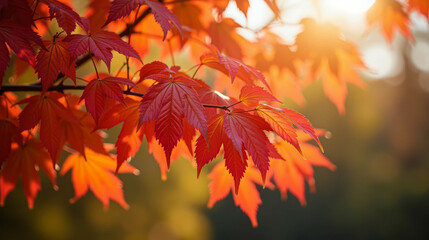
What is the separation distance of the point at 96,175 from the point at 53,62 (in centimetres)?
49

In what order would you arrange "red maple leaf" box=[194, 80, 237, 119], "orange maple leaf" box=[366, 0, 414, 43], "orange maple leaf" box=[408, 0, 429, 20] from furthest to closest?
"orange maple leaf" box=[366, 0, 414, 43]
"orange maple leaf" box=[408, 0, 429, 20]
"red maple leaf" box=[194, 80, 237, 119]

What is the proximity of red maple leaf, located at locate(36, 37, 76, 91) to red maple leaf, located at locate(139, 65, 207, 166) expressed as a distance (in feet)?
0.52

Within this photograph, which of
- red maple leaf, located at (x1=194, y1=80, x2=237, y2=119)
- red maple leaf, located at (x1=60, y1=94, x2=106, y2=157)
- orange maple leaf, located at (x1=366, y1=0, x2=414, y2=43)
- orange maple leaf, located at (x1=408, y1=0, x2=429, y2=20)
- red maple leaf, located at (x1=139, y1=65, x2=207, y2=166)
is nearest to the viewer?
red maple leaf, located at (x1=139, y1=65, x2=207, y2=166)

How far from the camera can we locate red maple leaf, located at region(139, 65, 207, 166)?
479mm

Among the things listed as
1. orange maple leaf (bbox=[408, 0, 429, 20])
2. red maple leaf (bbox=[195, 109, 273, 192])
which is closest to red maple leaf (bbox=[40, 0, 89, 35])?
red maple leaf (bbox=[195, 109, 273, 192])

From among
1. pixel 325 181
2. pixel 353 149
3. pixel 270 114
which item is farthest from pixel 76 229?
pixel 353 149

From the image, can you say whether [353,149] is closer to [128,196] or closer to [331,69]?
[128,196]

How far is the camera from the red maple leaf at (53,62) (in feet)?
1.74

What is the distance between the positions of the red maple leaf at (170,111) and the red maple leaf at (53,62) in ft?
0.52

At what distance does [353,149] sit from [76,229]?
244 inches

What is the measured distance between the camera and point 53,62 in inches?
21.3

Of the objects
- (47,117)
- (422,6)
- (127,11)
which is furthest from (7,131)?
(422,6)

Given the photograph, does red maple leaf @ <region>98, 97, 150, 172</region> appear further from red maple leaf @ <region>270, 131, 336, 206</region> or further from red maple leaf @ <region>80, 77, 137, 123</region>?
red maple leaf @ <region>270, 131, 336, 206</region>

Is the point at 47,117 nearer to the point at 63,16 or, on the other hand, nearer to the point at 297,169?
the point at 63,16
